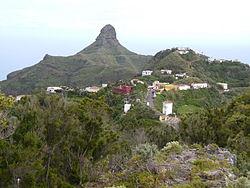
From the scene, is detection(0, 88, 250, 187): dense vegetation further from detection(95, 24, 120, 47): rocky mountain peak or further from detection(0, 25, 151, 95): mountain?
detection(95, 24, 120, 47): rocky mountain peak

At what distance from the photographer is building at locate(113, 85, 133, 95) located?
49.7m

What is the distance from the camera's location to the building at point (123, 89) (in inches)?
1957

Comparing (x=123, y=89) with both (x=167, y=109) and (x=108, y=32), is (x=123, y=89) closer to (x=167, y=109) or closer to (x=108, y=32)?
(x=167, y=109)

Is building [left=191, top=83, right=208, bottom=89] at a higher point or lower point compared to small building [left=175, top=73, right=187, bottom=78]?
lower

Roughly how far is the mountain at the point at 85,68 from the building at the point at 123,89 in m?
26.8

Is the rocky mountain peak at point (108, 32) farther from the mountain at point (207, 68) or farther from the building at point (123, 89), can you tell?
the building at point (123, 89)

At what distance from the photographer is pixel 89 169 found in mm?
9789

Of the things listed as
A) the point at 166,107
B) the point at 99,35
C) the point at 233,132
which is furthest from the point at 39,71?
the point at 233,132

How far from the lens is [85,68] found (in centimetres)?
10250

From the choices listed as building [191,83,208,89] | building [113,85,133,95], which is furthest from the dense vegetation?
building [191,83,208,89]

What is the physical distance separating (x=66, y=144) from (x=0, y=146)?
195 centimetres

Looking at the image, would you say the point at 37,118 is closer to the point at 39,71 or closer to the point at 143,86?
the point at 143,86

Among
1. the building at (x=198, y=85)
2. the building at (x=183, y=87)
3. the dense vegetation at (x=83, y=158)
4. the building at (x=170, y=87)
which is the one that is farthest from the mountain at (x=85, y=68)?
the dense vegetation at (x=83, y=158)

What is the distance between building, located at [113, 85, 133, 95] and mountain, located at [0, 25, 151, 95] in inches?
1055
